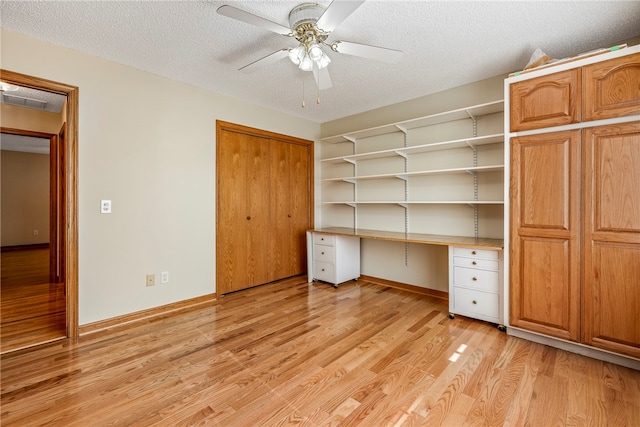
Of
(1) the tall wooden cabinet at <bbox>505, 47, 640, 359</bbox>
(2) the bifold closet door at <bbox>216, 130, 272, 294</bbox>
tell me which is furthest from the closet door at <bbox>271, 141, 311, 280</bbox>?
(1) the tall wooden cabinet at <bbox>505, 47, 640, 359</bbox>

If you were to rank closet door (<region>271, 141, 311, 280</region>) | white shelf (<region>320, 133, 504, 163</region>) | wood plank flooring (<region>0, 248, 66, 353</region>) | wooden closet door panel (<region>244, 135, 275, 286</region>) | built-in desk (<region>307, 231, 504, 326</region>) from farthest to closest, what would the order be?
1. closet door (<region>271, 141, 311, 280</region>)
2. wooden closet door panel (<region>244, 135, 275, 286</region>)
3. white shelf (<region>320, 133, 504, 163</region>)
4. built-in desk (<region>307, 231, 504, 326</region>)
5. wood plank flooring (<region>0, 248, 66, 353</region>)

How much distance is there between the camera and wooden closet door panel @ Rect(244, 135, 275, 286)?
3.75m

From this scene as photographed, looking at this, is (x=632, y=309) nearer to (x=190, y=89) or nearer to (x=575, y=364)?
(x=575, y=364)

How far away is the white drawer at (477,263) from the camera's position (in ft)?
8.27

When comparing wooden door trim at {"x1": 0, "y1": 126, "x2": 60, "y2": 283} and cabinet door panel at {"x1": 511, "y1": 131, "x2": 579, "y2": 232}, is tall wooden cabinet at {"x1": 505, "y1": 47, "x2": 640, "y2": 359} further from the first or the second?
wooden door trim at {"x1": 0, "y1": 126, "x2": 60, "y2": 283}

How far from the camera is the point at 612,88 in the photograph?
1.92 m

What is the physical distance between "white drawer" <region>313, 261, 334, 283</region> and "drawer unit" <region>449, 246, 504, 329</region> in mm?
1510

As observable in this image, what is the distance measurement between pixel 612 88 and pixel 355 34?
69.8 inches

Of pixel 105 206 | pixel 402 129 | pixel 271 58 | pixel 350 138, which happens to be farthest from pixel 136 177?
pixel 402 129

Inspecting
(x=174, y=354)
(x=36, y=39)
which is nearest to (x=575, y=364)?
(x=174, y=354)

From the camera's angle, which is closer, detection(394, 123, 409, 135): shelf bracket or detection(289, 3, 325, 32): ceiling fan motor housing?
detection(289, 3, 325, 32): ceiling fan motor housing

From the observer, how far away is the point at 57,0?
1.80 m

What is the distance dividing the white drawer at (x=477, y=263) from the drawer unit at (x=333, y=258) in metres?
1.46

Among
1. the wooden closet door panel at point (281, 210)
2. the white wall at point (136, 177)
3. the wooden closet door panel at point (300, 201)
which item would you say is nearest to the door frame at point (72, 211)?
the white wall at point (136, 177)
